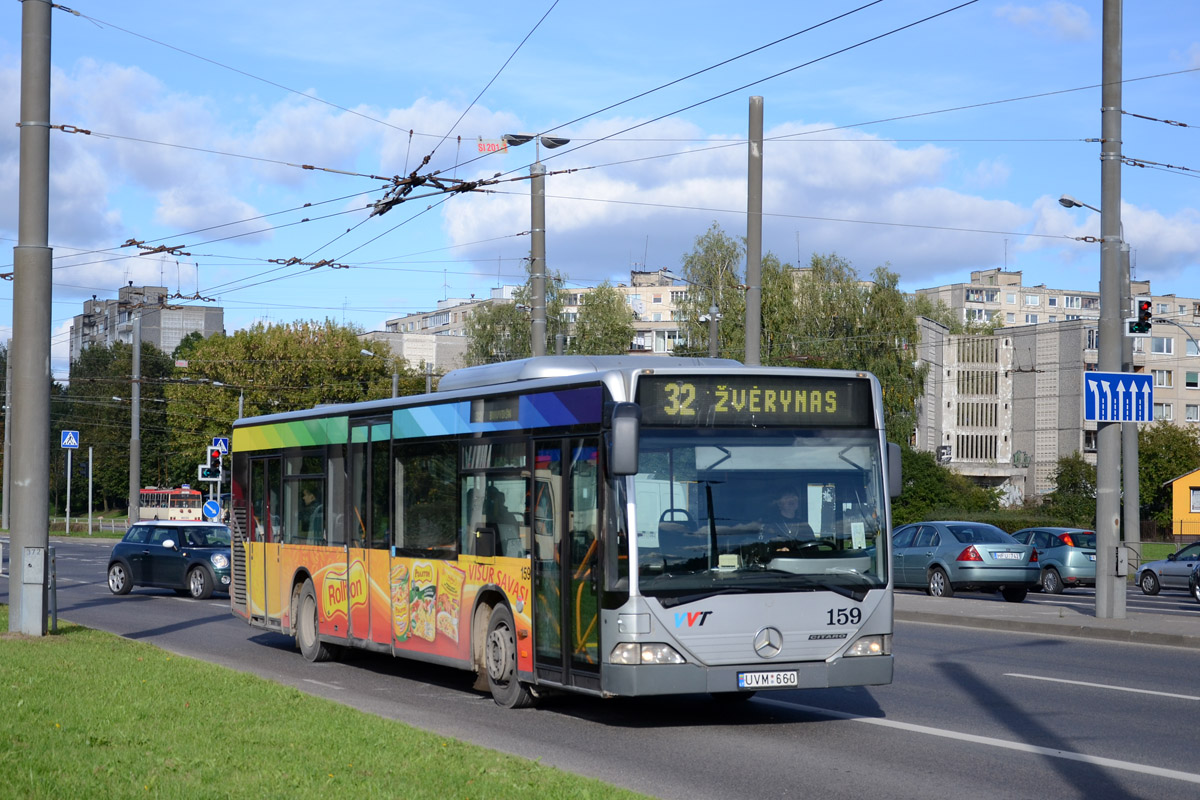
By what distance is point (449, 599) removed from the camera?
1335 cm

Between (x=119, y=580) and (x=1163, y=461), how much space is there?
66.7 m

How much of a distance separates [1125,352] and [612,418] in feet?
100

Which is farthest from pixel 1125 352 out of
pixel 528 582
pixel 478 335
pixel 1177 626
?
pixel 478 335

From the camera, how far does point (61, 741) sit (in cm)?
909

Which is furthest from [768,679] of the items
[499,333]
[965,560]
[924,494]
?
[499,333]

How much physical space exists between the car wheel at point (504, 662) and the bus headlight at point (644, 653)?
1.77 m

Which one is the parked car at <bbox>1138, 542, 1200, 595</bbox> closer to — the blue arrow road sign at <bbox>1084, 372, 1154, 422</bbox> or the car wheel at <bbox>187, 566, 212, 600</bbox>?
the blue arrow road sign at <bbox>1084, 372, 1154, 422</bbox>

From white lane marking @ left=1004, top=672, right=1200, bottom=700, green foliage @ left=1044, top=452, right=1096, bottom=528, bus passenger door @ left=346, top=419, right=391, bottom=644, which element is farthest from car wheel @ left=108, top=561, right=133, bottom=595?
green foliage @ left=1044, top=452, right=1096, bottom=528

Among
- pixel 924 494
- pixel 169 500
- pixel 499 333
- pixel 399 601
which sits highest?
pixel 499 333

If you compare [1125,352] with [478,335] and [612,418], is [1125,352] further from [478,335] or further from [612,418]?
[478,335]

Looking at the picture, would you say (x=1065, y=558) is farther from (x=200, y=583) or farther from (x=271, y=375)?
(x=271, y=375)

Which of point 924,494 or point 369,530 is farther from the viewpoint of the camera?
point 924,494

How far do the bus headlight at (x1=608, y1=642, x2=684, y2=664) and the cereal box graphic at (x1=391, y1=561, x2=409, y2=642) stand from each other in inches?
171

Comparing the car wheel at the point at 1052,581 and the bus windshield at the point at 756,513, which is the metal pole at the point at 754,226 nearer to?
the car wheel at the point at 1052,581
